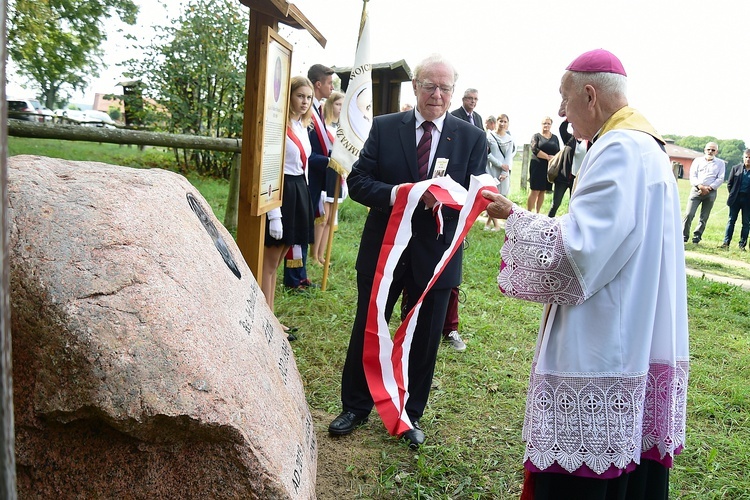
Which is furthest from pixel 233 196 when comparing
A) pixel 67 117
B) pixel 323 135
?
pixel 67 117

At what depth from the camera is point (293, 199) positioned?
15.8 feet

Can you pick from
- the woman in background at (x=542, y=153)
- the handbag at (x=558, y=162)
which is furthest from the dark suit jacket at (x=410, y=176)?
the woman in background at (x=542, y=153)

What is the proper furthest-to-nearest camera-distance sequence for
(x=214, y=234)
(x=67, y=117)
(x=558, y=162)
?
(x=67, y=117) < (x=558, y=162) < (x=214, y=234)

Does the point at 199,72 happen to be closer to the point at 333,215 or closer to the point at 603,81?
the point at 333,215

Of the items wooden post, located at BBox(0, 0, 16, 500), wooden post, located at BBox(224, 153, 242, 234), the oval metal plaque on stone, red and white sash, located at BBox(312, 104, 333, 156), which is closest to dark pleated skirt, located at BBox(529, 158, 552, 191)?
red and white sash, located at BBox(312, 104, 333, 156)

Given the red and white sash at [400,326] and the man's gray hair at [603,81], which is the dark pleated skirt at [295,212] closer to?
the red and white sash at [400,326]

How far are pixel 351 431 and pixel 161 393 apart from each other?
5.89 feet

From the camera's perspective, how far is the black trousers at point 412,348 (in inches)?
126

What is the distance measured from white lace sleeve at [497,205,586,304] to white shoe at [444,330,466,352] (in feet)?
8.70

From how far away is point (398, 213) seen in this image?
118 inches

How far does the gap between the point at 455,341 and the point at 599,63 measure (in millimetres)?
3061

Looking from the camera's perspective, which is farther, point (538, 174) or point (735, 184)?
point (735, 184)

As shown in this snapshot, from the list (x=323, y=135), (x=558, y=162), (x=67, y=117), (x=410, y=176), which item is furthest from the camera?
(x=67, y=117)

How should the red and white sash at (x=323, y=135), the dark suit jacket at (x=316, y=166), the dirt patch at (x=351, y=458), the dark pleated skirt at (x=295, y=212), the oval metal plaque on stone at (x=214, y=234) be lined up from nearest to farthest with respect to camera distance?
the oval metal plaque on stone at (x=214, y=234)
the dirt patch at (x=351, y=458)
the dark pleated skirt at (x=295, y=212)
the red and white sash at (x=323, y=135)
the dark suit jacket at (x=316, y=166)
